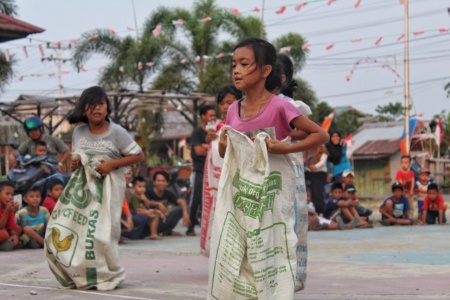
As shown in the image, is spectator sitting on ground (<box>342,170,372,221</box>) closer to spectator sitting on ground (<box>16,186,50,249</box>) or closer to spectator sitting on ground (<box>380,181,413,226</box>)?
spectator sitting on ground (<box>380,181,413,226</box>)

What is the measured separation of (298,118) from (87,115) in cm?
248

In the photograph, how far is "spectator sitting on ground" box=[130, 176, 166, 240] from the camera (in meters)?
13.4

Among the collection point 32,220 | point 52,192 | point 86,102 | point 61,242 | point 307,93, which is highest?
point 307,93

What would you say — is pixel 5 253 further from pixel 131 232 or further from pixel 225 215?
pixel 225 215

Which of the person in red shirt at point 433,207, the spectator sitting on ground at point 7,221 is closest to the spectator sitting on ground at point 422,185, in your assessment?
the person in red shirt at point 433,207

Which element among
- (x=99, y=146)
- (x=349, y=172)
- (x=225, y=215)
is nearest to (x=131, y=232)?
(x=349, y=172)

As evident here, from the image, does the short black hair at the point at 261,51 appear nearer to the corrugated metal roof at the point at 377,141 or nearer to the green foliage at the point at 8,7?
the green foliage at the point at 8,7

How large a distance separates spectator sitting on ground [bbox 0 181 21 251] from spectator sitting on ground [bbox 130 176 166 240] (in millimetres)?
2349

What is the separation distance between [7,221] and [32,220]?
0.47 meters

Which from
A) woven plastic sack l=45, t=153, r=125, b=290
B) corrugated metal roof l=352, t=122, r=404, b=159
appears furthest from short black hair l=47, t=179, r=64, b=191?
corrugated metal roof l=352, t=122, r=404, b=159

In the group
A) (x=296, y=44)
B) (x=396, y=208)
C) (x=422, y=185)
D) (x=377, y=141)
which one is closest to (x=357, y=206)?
(x=396, y=208)

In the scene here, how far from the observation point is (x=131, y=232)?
1318cm

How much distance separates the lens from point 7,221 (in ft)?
37.3

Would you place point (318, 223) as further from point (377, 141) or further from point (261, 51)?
point (377, 141)
